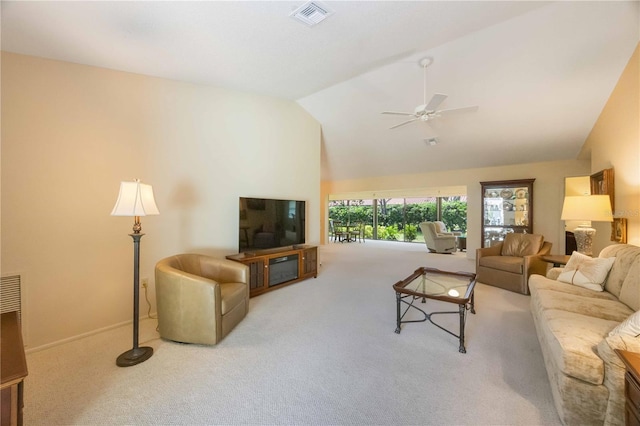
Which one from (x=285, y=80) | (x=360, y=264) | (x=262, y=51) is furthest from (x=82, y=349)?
(x=360, y=264)

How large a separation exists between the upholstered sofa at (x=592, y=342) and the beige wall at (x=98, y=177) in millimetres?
3615

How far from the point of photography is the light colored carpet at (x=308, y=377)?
63.6 inches

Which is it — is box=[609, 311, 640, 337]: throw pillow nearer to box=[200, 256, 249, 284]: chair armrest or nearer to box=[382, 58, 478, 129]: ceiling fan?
box=[382, 58, 478, 129]: ceiling fan

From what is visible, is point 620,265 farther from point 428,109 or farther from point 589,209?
point 428,109

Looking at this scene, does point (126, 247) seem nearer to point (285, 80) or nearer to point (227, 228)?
point (227, 228)

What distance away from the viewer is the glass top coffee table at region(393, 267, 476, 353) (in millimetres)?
2508

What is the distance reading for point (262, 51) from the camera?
9.02 feet

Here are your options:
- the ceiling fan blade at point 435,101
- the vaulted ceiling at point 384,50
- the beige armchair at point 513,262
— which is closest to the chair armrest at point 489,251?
the beige armchair at point 513,262

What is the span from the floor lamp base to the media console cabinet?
1.41 metres

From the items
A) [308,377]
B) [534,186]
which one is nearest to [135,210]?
[308,377]

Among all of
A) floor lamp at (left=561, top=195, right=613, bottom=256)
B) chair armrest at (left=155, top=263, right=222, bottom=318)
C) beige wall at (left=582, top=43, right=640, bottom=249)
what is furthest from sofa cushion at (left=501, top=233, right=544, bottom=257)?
chair armrest at (left=155, top=263, right=222, bottom=318)

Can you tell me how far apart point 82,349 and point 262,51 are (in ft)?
11.2

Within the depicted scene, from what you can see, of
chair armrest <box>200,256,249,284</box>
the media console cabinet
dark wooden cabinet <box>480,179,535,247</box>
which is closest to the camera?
chair armrest <box>200,256,249,284</box>

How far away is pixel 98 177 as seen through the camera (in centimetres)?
268
